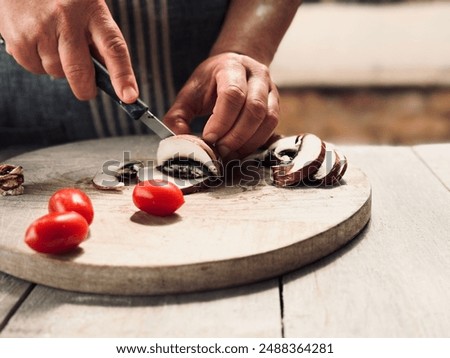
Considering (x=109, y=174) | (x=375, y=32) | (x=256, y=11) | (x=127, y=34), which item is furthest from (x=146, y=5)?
(x=375, y=32)

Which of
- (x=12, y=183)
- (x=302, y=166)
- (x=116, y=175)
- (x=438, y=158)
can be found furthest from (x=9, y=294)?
(x=438, y=158)

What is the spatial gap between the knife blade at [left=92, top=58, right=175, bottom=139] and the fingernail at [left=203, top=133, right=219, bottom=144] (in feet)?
0.34

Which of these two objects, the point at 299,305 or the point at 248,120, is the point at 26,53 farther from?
the point at 299,305

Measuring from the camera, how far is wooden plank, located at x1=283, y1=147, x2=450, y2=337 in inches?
41.3

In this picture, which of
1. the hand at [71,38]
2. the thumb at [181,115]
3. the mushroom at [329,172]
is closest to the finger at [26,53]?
the hand at [71,38]

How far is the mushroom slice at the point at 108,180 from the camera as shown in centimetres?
159

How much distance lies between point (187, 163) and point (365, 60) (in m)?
2.70

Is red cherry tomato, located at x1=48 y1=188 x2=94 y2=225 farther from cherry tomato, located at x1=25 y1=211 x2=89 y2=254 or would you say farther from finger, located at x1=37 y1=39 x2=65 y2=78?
finger, located at x1=37 y1=39 x2=65 y2=78

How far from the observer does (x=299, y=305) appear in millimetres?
1113

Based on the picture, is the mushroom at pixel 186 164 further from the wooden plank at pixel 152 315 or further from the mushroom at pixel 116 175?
the wooden plank at pixel 152 315

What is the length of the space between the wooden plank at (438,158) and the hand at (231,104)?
558 millimetres

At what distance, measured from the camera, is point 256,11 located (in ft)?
6.79

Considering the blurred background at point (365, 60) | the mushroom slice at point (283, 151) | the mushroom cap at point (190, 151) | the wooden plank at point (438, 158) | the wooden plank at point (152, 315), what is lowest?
the blurred background at point (365, 60)

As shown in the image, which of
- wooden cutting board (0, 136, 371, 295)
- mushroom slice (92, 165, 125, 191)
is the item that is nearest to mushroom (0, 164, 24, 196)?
wooden cutting board (0, 136, 371, 295)
